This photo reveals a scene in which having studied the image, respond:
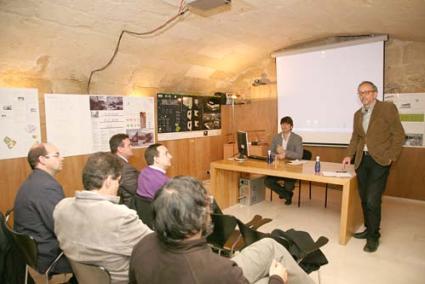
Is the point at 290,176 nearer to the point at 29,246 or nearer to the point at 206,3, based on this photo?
the point at 206,3

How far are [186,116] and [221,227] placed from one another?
11.5ft

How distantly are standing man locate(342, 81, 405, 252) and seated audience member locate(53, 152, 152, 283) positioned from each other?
240 cm

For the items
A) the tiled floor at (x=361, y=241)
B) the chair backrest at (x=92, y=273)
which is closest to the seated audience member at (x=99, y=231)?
the chair backrest at (x=92, y=273)

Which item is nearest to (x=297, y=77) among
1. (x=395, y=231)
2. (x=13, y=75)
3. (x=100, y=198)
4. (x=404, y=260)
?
(x=395, y=231)

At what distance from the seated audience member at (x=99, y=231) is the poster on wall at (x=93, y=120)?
7.54 feet

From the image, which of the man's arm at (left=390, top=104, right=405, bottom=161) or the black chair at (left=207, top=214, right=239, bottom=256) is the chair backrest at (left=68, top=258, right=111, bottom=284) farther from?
the man's arm at (left=390, top=104, right=405, bottom=161)

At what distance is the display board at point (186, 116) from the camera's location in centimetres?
485

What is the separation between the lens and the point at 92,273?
1.36 metres

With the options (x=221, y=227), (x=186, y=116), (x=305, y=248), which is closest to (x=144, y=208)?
(x=221, y=227)

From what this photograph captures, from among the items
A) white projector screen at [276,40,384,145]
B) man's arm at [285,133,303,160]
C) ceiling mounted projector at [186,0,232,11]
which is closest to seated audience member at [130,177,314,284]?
ceiling mounted projector at [186,0,232,11]

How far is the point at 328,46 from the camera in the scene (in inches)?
191

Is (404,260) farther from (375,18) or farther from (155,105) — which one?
(155,105)

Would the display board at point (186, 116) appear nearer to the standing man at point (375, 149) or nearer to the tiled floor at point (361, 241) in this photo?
the tiled floor at point (361, 241)

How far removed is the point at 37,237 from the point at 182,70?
11.5ft
